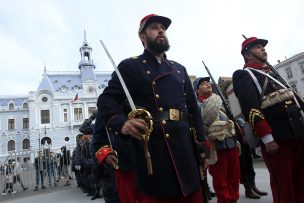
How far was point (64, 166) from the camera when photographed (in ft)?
39.5

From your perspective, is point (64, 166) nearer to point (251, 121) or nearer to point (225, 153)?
point (225, 153)

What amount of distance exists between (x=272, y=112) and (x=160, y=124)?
1.47m

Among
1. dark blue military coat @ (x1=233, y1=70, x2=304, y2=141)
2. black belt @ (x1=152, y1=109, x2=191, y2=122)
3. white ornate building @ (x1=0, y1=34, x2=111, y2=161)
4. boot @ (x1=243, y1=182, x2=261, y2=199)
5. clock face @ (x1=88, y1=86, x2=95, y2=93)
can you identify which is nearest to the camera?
black belt @ (x1=152, y1=109, x2=191, y2=122)

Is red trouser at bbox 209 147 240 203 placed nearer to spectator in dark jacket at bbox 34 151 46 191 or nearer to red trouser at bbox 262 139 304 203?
red trouser at bbox 262 139 304 203

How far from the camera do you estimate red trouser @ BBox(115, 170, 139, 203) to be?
10.9 ft

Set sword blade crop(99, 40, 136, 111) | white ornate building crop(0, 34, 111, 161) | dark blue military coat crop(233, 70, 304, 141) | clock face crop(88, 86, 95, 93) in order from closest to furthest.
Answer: sword blade crop(99, 40, 136, 111) → dark blue military coat crop(233, 70, 304, 141) → white ornate building crop(0, 34, 111, 161) → clock face crop(88, 86, 95, 93)

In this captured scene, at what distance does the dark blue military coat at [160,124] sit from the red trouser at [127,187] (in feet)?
4.02

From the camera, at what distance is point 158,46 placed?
2.40 m

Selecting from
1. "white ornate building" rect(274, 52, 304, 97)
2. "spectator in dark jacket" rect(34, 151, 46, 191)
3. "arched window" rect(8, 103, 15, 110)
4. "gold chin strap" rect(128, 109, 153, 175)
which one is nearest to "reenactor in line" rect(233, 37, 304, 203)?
"gold chin strap" rect(128, 109, 153, 175)

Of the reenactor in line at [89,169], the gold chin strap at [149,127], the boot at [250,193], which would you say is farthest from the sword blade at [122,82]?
the reenactor in line at [89,169]

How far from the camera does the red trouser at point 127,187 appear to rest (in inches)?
131

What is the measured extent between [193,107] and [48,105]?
47563 mm

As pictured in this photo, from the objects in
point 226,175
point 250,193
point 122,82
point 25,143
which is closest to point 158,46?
point 122,82

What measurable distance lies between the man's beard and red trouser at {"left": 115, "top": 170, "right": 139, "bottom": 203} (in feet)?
5.29
